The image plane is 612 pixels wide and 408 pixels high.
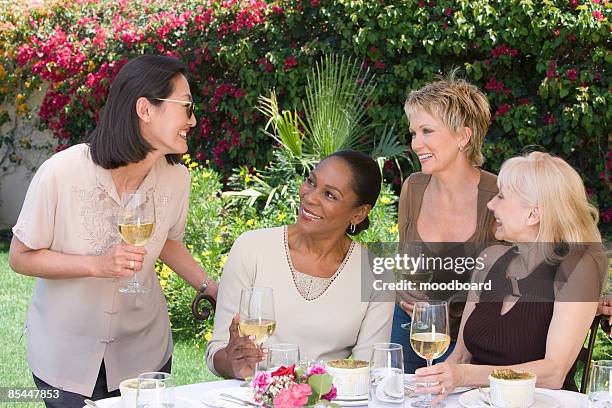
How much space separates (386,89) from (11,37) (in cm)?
508

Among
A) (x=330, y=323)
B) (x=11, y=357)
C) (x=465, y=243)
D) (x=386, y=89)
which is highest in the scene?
(x=386, y=89)

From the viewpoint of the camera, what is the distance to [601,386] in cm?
218

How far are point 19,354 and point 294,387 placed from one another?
433cm

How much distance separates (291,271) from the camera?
309cm

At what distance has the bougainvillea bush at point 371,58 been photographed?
6.63 meters

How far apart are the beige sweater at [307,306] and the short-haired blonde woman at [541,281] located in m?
0.35

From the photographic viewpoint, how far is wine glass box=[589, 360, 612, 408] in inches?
85.7

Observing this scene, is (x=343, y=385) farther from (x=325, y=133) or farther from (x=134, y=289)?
(x=325, y=133)

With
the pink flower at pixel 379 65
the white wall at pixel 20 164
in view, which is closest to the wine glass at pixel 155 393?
the pink flower at pixel 379 65

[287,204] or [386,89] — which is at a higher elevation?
[386,89]

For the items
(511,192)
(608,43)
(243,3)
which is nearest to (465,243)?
(511,192)

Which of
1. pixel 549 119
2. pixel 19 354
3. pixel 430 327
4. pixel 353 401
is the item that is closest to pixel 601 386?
pixel 430 327

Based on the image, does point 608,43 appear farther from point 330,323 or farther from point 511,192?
point 330,323

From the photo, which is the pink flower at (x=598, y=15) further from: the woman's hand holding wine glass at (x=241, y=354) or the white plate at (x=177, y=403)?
the white plate at (x=177, y=403)
